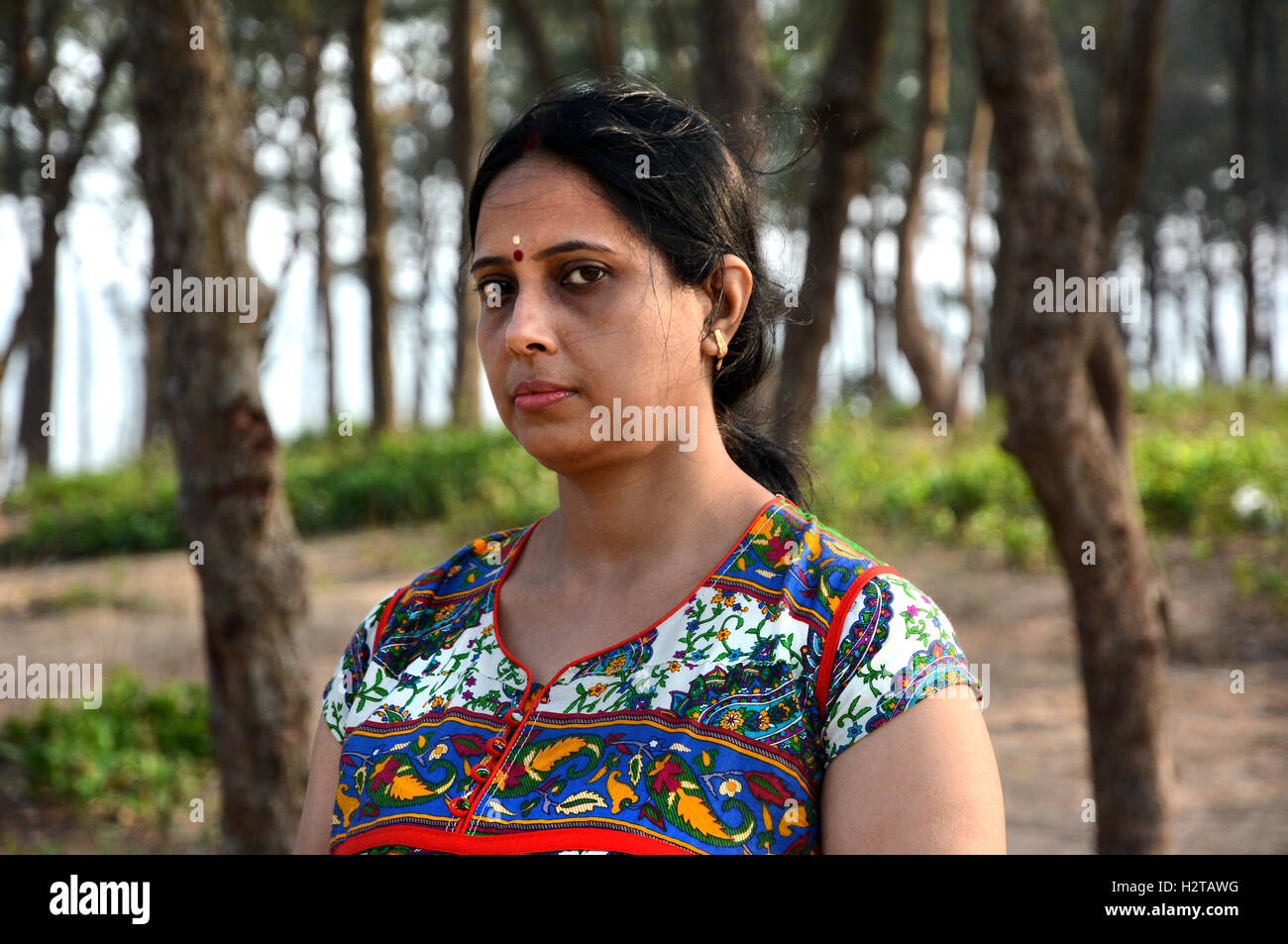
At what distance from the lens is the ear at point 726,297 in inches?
73.2

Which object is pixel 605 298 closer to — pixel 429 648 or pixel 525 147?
pixel 525 147

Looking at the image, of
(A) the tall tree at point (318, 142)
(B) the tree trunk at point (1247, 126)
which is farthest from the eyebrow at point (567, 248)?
(B) the tree trunk at point (1247, 126)

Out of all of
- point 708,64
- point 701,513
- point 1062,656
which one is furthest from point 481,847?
point 1062,656

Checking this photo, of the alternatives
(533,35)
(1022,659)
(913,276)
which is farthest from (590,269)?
(533,35)

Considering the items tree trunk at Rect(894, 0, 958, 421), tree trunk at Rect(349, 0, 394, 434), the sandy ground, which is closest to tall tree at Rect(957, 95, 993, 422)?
tree trunk at Rect(894, 0, 958, 421)

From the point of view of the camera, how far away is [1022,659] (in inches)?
302

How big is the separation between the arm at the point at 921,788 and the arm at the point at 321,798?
82 centimetres

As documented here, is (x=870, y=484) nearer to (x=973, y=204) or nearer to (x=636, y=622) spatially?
(x=973, y=204)

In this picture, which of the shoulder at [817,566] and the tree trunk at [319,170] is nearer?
the shoulder at [817,566]

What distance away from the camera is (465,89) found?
14109 millimetres

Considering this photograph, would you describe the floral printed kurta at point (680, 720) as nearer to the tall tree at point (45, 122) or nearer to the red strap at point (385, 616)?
the red strap at point (385, 616)

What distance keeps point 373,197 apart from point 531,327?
1337cm

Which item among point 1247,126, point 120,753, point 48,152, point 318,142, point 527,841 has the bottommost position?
point 120,753
